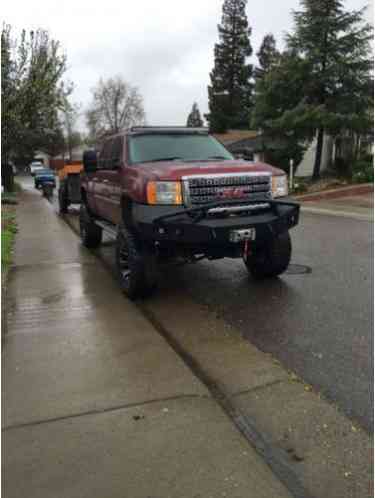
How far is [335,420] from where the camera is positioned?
3059 millimetres

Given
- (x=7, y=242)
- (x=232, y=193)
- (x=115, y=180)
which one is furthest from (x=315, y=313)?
(x=7, y=242)

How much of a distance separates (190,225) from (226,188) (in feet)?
2.25

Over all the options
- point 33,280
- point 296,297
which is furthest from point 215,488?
point 33,280

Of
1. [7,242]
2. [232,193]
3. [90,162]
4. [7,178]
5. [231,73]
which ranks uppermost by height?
[231,73]

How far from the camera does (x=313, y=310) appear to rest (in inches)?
209

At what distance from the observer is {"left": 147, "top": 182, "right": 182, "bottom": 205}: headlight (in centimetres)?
521

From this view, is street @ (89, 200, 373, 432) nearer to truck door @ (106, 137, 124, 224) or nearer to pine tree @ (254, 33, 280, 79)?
truck door @ (106, 137, 124, 224)

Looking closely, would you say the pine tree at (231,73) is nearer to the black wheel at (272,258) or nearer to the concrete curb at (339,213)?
the concrete curb at (339,213)

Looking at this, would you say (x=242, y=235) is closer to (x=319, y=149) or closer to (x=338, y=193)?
(x=338, y=193)

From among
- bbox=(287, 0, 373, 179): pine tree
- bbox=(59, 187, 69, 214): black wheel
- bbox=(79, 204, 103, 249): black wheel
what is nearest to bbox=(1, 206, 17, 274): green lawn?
bbox=(79, 204, 103, 249): black wheel

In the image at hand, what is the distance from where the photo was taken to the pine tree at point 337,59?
2134 centimetres

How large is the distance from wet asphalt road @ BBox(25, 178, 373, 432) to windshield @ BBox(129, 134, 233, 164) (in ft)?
5.77

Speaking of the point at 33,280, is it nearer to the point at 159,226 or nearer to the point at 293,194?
the point at 159,226

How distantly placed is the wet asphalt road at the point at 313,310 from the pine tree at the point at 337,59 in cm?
1424
